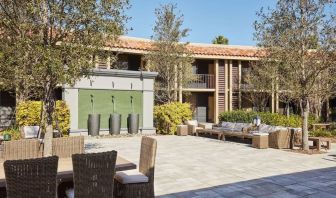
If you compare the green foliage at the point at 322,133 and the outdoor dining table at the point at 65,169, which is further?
the green foliage at the point at 322,133

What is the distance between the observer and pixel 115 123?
56.3 ft

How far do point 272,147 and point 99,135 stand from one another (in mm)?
8010

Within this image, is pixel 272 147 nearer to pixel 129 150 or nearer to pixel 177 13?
pixel 129 150

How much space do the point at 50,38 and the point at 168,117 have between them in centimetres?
1099

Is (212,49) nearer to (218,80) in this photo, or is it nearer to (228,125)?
(218,80)

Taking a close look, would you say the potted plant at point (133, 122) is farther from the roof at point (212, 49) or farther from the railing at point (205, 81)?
the railing at point (205, 81)

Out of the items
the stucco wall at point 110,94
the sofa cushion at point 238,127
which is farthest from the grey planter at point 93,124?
the sofa cushion at point 238,127

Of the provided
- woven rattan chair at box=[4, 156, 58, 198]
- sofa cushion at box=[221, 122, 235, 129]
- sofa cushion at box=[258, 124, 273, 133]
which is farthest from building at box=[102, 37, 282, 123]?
woven rattan chair at box=[4, 156, 58, 198]

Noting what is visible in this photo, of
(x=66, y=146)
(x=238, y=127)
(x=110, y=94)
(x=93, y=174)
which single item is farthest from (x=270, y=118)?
(x=93, y=174)

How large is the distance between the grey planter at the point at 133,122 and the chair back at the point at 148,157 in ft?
37.5

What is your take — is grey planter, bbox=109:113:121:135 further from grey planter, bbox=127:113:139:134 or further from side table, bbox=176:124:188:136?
side table, bbox=176:124:188:136

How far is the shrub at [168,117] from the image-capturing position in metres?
18.6

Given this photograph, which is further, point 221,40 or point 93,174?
point 221,40

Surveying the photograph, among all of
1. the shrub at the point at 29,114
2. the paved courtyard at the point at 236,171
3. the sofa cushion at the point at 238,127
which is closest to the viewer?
the paved courtyard at the point at 236,171
